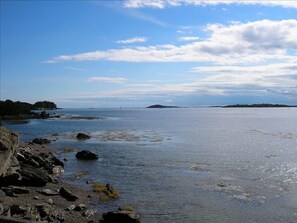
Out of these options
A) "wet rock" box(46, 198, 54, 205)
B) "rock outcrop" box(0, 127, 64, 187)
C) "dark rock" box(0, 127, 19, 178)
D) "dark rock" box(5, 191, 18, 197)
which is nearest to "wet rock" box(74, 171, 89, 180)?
"rock outcrop" box(0, 127, 64, 187)

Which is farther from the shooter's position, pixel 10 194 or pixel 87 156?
pixel 87 156

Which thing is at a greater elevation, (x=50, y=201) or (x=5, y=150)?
(x=5, y=150)

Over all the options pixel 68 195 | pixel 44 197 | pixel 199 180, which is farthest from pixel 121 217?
pixel 199 180

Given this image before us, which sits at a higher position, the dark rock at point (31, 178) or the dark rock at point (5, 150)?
the dark rock at point (5, 150)

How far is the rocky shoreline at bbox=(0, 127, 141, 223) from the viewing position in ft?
62.3

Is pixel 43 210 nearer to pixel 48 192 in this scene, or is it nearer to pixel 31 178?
pixel 48 192

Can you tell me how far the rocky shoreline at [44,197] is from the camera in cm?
1900

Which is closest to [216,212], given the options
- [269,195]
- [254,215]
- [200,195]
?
[254,215]

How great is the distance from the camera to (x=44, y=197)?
907 inches

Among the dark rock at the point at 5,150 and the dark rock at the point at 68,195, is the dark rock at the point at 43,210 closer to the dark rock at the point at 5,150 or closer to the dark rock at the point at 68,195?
the dark rock at the point at 68,195

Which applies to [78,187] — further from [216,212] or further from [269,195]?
[269,195]

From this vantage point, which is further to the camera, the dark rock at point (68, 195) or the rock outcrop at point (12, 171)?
the dark rock at point (68, 195)

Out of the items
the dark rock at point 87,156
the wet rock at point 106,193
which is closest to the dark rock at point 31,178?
the wet rock at point 106,193

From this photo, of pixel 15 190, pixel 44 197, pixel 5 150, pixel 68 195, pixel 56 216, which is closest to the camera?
pixel 56 216
